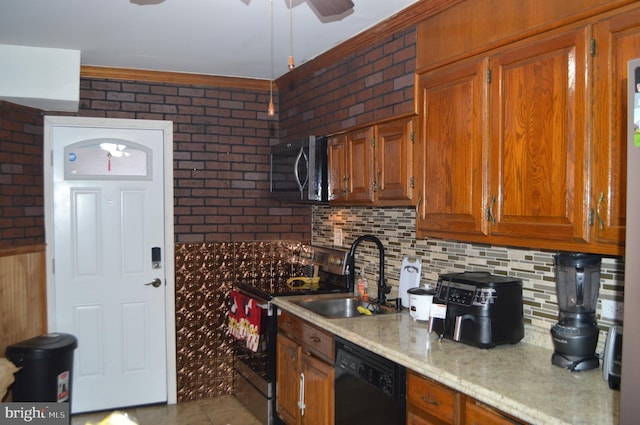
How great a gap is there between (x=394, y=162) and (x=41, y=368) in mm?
Result: 2660

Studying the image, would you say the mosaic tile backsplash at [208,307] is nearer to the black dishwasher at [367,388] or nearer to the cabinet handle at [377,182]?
the cabinet handle at [377,182]

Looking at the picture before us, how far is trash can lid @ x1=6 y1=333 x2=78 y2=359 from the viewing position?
3.62 m

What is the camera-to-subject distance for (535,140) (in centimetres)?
209

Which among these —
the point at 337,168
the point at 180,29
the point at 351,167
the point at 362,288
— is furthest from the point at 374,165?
the point at 180,29

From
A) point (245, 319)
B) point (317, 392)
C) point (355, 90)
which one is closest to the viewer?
point (317, 392)

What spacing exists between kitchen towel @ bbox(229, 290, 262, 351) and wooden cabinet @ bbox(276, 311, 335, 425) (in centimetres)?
21

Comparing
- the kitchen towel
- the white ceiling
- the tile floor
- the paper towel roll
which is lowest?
the tile floor

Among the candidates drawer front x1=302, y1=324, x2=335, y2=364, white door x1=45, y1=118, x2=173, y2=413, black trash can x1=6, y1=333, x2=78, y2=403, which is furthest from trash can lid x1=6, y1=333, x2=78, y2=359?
drawer front x1=302, y1=324, x2=335, y2=364

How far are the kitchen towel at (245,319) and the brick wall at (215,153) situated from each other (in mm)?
617

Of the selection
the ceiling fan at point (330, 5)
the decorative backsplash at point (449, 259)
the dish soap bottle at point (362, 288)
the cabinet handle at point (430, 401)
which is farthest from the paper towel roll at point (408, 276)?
the ceiling fan at point (330, 5)

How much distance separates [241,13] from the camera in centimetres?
299

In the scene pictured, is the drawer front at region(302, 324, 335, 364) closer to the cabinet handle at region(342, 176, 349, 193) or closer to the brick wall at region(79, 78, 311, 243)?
the cabinet handle at region(342, 176, 349, 193)

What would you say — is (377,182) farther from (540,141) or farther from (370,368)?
(540,141)

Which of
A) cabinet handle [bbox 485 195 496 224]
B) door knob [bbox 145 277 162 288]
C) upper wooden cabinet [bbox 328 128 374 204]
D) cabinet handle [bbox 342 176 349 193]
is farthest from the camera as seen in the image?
door knob [bbox 145 277 162 288]
